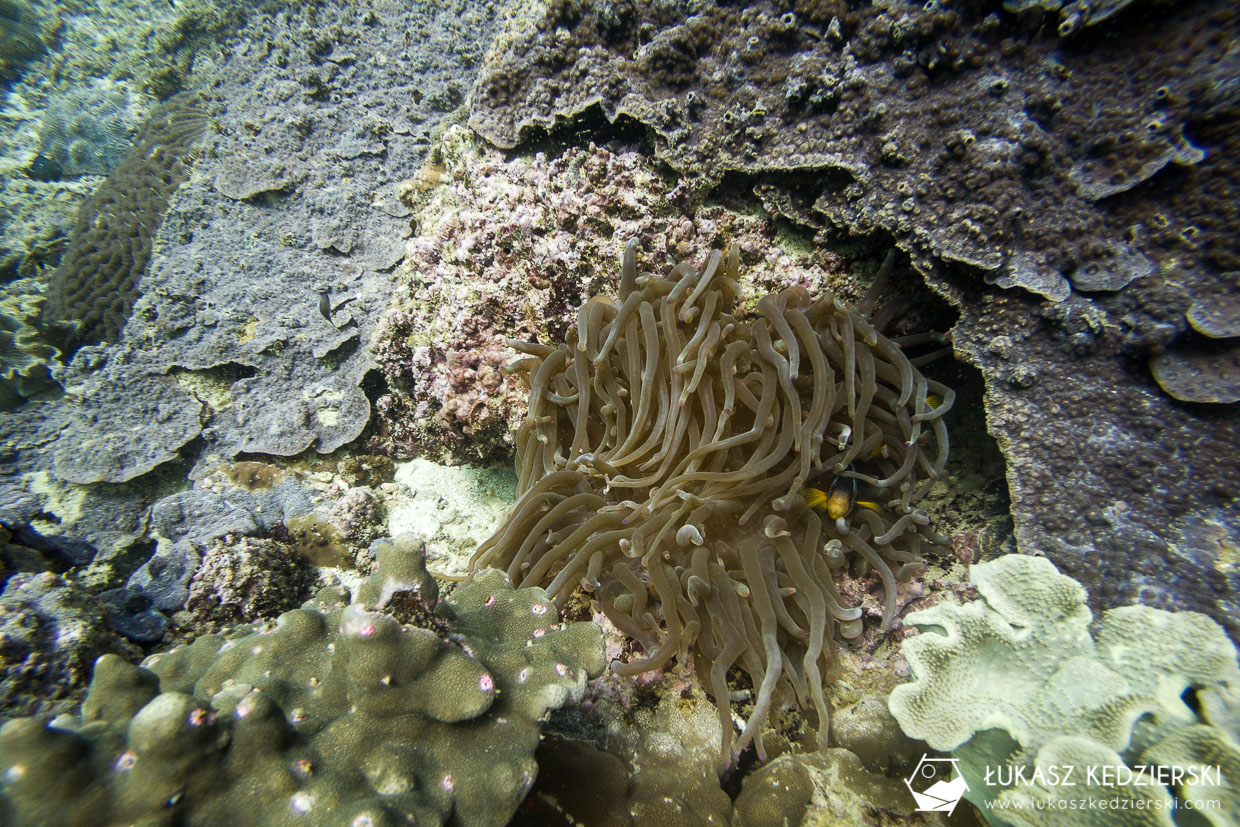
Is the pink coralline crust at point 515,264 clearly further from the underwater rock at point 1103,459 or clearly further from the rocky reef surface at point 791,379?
the underwater rock at point 1103,459

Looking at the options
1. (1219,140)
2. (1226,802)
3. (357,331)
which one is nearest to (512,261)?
(357,331)

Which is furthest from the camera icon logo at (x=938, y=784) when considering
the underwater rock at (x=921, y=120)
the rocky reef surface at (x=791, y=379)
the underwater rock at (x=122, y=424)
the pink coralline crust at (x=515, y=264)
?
the underwater rock at (x=122, y=424)

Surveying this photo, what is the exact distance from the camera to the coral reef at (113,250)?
216 inches

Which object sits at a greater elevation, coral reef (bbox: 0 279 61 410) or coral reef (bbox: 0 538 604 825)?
coral reef (bbox: 0 538 604 825)

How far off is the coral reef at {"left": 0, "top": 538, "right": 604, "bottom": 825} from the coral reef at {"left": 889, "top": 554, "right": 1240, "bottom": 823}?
3.66 feet

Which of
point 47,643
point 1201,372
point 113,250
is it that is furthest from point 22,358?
point 1201,372

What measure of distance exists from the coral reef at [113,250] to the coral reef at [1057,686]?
7.67m

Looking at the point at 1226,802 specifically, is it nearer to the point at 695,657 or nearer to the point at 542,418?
the point at 695,657

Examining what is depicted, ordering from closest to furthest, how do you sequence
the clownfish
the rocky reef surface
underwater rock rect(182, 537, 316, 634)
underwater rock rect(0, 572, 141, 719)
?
1. the rocky reef surface
2. underwater rock rect(0, 572, 141, 719)
3. the clownfish
4. underwater rock rect(182, 537, 316, 634)

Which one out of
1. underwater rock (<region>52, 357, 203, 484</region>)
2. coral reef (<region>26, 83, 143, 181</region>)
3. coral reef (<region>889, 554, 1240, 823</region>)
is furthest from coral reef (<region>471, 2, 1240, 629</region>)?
coral reef (<region>26, 83, 143, 181</region>)

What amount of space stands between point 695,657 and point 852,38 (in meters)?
2.97

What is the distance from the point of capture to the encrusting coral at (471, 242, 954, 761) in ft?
6.51

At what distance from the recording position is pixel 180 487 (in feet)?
13.1

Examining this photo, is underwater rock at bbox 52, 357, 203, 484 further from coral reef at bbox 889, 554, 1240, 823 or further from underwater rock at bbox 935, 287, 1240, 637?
underwater rock at bbox 935, 287, 1240, 637
